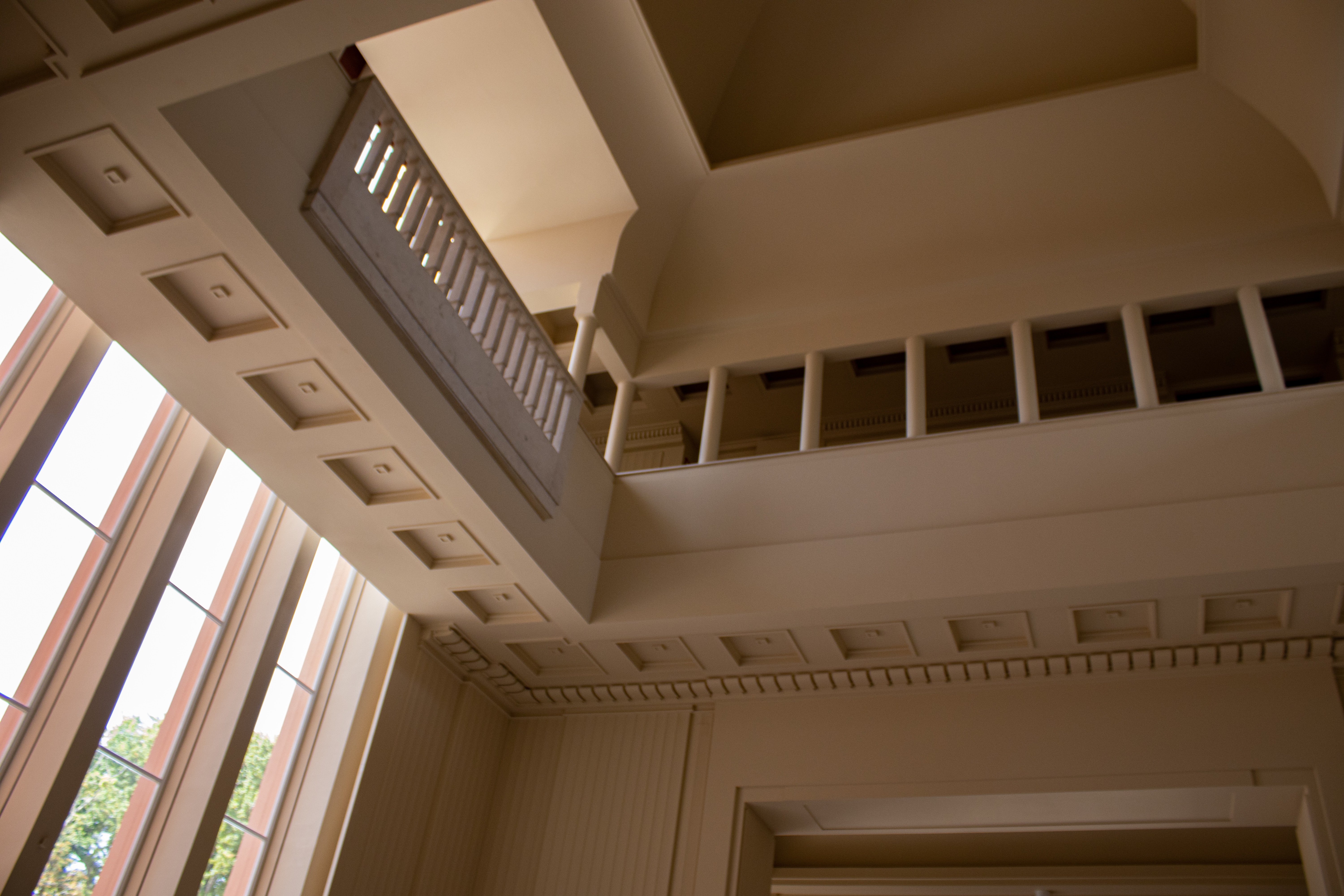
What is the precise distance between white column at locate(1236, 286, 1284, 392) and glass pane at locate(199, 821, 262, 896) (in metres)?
7.11

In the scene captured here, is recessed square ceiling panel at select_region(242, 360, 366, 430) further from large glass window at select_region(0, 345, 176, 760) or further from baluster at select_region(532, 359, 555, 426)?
baluster at select_region(532, 359, 555, 426)

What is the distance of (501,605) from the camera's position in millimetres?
7562

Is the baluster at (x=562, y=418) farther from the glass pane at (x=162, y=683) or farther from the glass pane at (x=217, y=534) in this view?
the glass pane at (x=162, y=683)

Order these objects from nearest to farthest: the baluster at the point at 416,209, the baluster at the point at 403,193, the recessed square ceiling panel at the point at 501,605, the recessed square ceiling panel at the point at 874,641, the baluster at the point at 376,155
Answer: the baluster at the point at 376,155 → the baluster at the point at 403,193 → the baluster at the point at 416,209 → the recessed square ceiling panel at the point at 874,641 → the recessed square ceiling panel at the point at 501,605

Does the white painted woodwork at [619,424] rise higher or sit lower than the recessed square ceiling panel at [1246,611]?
higher

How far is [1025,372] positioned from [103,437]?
6054mm

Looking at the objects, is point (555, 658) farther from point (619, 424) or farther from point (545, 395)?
point (545, 395)

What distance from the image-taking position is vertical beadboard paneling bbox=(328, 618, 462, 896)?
696 centimetres

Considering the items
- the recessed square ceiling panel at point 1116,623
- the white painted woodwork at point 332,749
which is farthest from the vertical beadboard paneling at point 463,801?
the recessed square ceiling panel at point 1116,623

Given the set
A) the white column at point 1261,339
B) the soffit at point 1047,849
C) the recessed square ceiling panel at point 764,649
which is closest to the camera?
the white column at point 1261,339

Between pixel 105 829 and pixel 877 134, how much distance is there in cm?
745

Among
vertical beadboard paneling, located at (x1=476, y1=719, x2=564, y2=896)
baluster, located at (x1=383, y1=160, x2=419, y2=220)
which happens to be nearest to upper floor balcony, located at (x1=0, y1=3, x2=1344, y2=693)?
baluster, located at (x1=383, y1=160, x2=419, y2=220)

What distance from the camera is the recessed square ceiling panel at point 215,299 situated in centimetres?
505

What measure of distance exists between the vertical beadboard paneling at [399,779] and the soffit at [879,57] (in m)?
5.26
